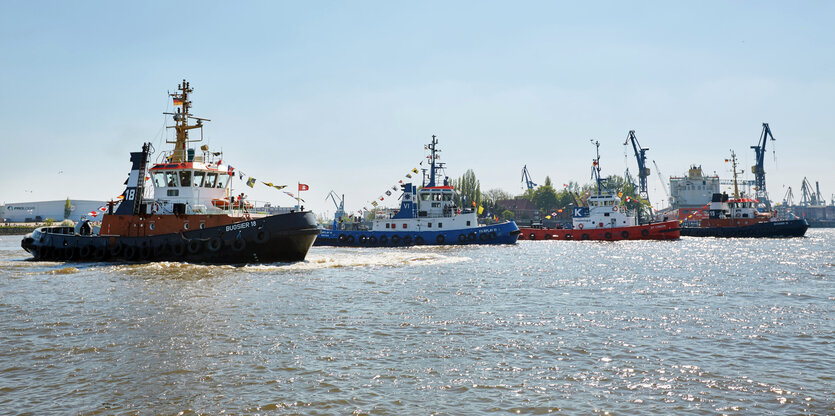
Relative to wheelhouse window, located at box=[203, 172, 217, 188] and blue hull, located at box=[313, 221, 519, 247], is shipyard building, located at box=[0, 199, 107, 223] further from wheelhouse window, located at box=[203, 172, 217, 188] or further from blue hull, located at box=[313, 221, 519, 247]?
wheelhouse window, located at box=[203, 172, 217, 188]

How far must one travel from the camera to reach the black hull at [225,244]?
2561 cm

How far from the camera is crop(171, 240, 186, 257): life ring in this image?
25781 mm

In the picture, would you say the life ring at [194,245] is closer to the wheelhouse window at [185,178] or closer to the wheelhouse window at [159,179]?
the wheelhouse window at [185,178]

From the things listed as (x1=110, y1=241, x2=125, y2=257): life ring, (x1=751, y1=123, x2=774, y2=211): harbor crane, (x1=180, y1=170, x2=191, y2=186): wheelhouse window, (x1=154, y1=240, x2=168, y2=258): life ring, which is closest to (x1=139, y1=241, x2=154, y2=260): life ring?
(x1=154, y1=240, x2=168, y2=258): life ring

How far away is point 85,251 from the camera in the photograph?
27.9m

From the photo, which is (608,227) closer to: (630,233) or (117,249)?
(630,233)

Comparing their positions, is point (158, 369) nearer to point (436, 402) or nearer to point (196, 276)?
point (436, 402)

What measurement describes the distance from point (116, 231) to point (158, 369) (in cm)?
2323

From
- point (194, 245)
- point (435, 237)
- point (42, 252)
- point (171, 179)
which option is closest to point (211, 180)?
point (171, 179)

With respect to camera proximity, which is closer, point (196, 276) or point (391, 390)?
point (391, 390)

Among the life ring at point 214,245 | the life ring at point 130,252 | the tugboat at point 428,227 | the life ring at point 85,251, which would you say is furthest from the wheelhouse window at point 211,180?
the tugboat at point 428,227

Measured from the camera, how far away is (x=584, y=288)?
62.1 ft

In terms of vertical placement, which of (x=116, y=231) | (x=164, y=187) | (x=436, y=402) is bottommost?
(x=436, y=402)

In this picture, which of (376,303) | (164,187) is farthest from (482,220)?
(376,303)
